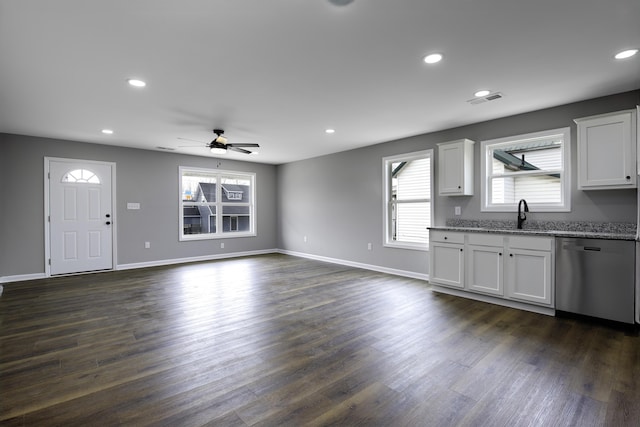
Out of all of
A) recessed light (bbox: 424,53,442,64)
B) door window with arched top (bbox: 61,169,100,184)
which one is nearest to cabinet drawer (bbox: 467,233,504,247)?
recessed light (bbox: 424,53,442,64)

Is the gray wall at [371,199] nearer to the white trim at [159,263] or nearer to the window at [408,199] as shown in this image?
the window at [408,199]

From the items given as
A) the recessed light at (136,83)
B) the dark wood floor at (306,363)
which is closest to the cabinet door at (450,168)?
the dark wood floor at (306,363)

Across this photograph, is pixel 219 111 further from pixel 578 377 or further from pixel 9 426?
pixel 578 377

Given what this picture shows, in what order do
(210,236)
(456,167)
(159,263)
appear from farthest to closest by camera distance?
1. (210,236)
2. (159,263)
3. (456,167)

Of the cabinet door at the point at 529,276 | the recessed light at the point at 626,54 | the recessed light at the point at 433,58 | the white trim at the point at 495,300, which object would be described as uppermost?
the recessed light at the point at 433,58

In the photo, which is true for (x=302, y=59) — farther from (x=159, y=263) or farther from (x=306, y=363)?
(x=159, y=263)

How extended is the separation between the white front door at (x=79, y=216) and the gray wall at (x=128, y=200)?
15 centimetres

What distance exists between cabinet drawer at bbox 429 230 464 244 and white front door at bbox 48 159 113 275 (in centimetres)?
598

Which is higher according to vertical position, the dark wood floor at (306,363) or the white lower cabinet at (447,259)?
the white lower cabinet at (447,259)

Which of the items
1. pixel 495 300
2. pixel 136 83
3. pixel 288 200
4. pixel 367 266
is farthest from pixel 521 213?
pixel 288 200

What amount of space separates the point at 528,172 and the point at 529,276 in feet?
4.65

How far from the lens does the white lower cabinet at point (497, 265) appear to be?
3471 millimetres

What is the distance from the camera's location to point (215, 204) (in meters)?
7.49

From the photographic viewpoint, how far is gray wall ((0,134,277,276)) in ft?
16.8
